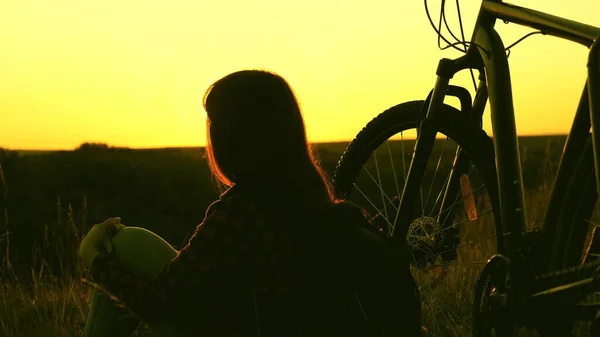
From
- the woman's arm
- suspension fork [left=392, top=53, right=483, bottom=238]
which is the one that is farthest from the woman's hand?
suspension fork [left=392, top=53, right=483, bottom=238]

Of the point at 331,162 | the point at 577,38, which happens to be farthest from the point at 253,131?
the point at 331,162

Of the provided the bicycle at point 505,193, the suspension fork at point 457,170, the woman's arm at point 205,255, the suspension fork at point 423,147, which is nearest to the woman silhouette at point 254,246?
the woman's arm at point 205,255

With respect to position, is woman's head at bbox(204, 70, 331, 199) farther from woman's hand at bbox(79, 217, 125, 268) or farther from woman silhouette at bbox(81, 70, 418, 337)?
woman's hand at bbox(79, 217, 125, 268)

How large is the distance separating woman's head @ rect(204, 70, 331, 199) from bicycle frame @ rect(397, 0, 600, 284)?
637 millimetres

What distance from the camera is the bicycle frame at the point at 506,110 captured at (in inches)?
90.7

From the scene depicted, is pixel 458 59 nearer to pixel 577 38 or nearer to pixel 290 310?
pixel 577 38

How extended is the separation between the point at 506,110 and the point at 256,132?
0.79 metres

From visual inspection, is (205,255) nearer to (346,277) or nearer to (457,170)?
(346,277)

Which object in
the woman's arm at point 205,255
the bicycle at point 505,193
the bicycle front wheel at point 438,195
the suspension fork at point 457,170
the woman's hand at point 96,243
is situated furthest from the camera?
the suspension fork at point 457,170

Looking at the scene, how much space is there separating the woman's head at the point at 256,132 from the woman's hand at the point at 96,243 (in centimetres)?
43

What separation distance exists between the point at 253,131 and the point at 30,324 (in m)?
2.04

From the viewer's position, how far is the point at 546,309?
Result: 2.48 metres

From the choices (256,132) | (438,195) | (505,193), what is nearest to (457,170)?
(438,195)

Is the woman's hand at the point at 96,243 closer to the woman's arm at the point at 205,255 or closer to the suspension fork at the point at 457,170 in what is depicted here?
the woman's arm at the point at 205,255
